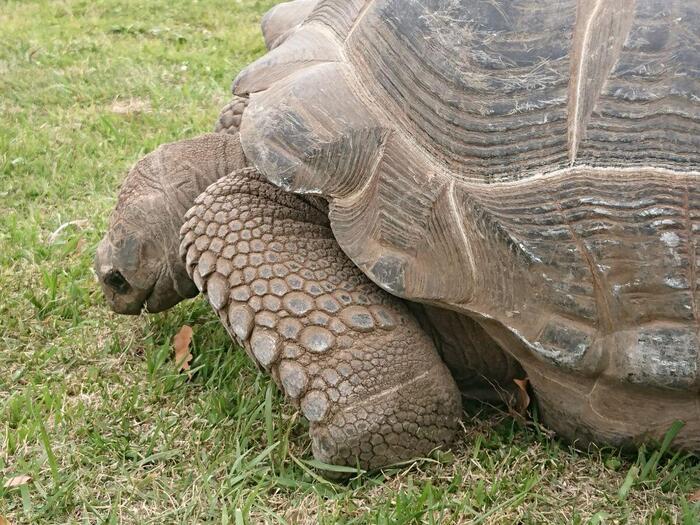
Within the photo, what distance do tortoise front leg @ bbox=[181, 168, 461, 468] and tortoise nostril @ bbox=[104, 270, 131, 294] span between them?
0.46 meters

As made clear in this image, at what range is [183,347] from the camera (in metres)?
2.80

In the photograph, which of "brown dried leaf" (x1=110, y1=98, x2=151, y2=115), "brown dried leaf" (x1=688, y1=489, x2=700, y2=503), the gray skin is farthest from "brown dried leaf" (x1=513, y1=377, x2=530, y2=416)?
"brown dried leaf" (x1=110, y1=98, x2=151, y2=115)

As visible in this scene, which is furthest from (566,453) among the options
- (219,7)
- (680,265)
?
(219,7)

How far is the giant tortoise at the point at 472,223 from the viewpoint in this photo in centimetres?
196

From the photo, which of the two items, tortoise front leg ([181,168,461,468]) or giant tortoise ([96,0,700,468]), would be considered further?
A: tortoise front leg ([181,168,461,468])

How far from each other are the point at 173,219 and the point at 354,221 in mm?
794

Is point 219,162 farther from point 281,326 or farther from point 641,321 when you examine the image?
point 641,321

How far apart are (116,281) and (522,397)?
1.36 metres

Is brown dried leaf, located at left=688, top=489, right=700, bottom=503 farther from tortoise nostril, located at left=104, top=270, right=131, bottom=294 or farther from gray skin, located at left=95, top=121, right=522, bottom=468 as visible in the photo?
tortoise nostril, located at left=104, top=270, right=131, bottom=294

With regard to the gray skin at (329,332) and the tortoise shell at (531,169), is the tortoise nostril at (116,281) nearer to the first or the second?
the gray skin at (329,332)

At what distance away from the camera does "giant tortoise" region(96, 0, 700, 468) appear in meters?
1.96

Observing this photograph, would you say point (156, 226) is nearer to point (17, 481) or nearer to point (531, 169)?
point (17, 481)

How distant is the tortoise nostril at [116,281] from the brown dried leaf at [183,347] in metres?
0.25

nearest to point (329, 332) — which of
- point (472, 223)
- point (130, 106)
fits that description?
point (472, 223)
